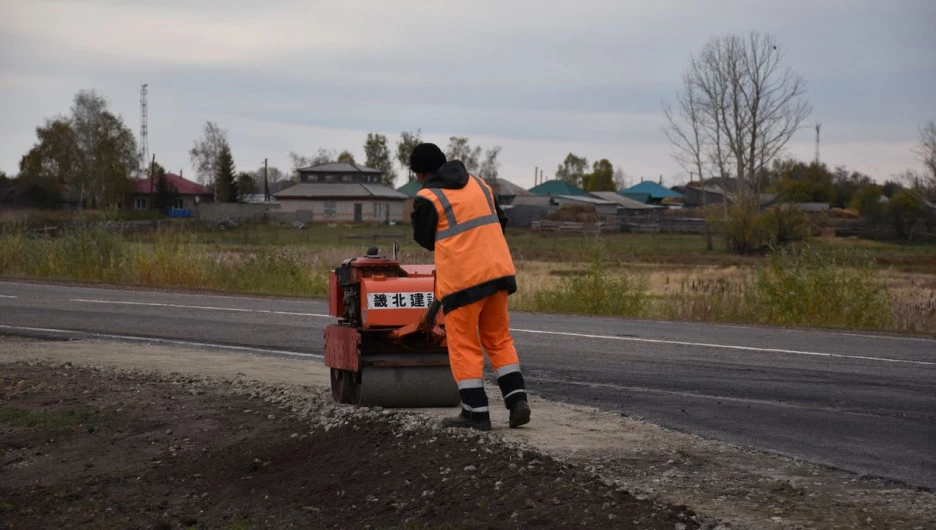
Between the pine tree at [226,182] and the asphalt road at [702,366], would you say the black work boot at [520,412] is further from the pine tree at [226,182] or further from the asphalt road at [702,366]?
the pine tree at [226,182]

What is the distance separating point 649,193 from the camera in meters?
155

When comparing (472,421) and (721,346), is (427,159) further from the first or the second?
(721,346)

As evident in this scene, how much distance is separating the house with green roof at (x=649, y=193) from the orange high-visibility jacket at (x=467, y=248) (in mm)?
145233

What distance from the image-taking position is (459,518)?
6465 millimetres

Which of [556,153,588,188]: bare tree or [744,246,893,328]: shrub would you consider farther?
[556,153,588,188]: bare tree

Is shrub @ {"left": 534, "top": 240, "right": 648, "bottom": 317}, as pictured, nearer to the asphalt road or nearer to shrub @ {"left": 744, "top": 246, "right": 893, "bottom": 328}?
shrub @ {"left": 744, "top": 246, "right": 893, "bottom": 328}

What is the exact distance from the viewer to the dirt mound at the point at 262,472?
652cm

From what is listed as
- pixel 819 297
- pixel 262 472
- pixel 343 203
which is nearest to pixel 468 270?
pixel 262 472

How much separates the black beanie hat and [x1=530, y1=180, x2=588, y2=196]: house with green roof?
13836 centimetres

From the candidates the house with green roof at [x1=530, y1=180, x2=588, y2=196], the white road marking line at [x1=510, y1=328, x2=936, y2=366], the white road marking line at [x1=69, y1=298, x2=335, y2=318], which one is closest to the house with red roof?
the house with green roof at [x1=530, y1=180, x2=588, y2=196]

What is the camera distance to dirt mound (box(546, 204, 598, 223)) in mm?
A: 102062

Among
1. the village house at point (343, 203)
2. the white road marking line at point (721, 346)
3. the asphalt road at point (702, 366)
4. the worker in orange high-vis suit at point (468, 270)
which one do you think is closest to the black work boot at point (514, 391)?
the worker in orange high-vis suit at point (468, 270)

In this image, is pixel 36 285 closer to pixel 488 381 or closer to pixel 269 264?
pixel 269 264

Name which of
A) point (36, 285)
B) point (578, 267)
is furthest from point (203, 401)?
point (578, 267)
